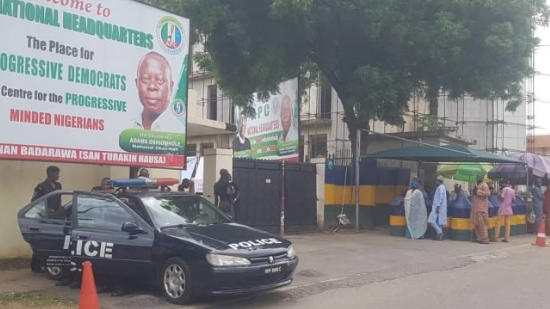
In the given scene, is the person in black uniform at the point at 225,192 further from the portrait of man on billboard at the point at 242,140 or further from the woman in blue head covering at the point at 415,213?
the portrait of man on billboard at the point at 242,140

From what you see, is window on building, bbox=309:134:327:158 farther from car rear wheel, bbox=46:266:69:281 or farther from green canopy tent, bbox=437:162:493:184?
car rear wheel, bbox=46:266:69:281

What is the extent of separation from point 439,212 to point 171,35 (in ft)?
29.0

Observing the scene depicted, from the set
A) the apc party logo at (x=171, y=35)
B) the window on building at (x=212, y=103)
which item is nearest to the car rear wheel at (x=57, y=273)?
the apc party logo at (x=171, y=35)

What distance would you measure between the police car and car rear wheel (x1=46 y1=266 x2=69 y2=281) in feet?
0.06

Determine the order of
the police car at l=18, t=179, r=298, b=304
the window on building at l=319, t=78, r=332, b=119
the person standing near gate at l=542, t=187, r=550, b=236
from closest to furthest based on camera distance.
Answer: the police car at l=18, t=179, r=298, b=304, the person standing near gate at l=542, t=187, r=550, b=236, the window on building at l=319, t=78, r=332, b=119

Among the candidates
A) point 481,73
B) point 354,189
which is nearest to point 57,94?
point 354,189

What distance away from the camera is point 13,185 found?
36.2 ft

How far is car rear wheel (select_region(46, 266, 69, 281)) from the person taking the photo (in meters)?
9.16

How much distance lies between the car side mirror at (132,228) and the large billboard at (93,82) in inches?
109

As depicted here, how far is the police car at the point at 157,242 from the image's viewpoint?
7477 mm

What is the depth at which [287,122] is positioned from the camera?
23.3 metres

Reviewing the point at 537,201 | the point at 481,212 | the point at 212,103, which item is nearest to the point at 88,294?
the point at 481,212

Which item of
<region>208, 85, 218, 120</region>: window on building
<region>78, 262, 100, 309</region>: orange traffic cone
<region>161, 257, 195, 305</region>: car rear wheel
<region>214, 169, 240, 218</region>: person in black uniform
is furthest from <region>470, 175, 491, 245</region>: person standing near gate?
<region>208, 85, 218, 120</region>: window on building

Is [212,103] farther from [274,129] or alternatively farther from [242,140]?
[274,129]
